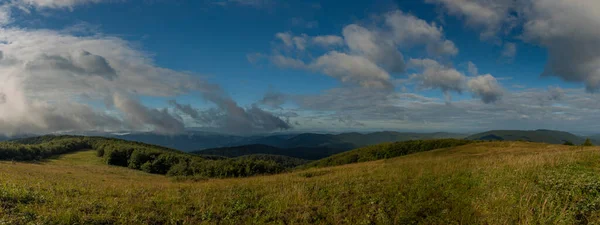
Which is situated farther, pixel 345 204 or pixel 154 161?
pixel 154 161

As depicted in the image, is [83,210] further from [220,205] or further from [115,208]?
[220,205]

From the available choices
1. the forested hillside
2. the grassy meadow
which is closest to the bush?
the forested hillside

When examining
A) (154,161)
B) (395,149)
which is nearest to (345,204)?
(154,161)

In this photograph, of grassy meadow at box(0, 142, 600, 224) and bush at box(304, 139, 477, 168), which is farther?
bush at box(304, 139, 477, 168)

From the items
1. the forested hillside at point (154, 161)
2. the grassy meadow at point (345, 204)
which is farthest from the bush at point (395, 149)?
the grassy meadow at point (345, 204)

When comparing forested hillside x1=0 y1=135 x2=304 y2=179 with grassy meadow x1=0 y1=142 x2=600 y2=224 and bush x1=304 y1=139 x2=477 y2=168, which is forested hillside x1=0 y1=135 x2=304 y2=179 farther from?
bush x1=304 y1=139 x2=477 y2=168

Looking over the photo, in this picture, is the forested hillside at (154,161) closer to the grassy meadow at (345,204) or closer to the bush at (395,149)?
the grassy meadow at (345,204)

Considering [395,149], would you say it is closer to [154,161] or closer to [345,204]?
[154,161]

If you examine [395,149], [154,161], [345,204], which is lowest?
[154,161]

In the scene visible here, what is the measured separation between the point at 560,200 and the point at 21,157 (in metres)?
107

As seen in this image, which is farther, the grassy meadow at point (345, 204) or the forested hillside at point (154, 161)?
the forested hillside at point (154, 161)

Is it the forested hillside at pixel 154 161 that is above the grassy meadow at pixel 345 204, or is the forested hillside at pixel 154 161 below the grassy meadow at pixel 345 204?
below

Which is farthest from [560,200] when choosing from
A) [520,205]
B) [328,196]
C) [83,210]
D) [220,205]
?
[83,210]

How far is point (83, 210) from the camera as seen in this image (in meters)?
9.02
